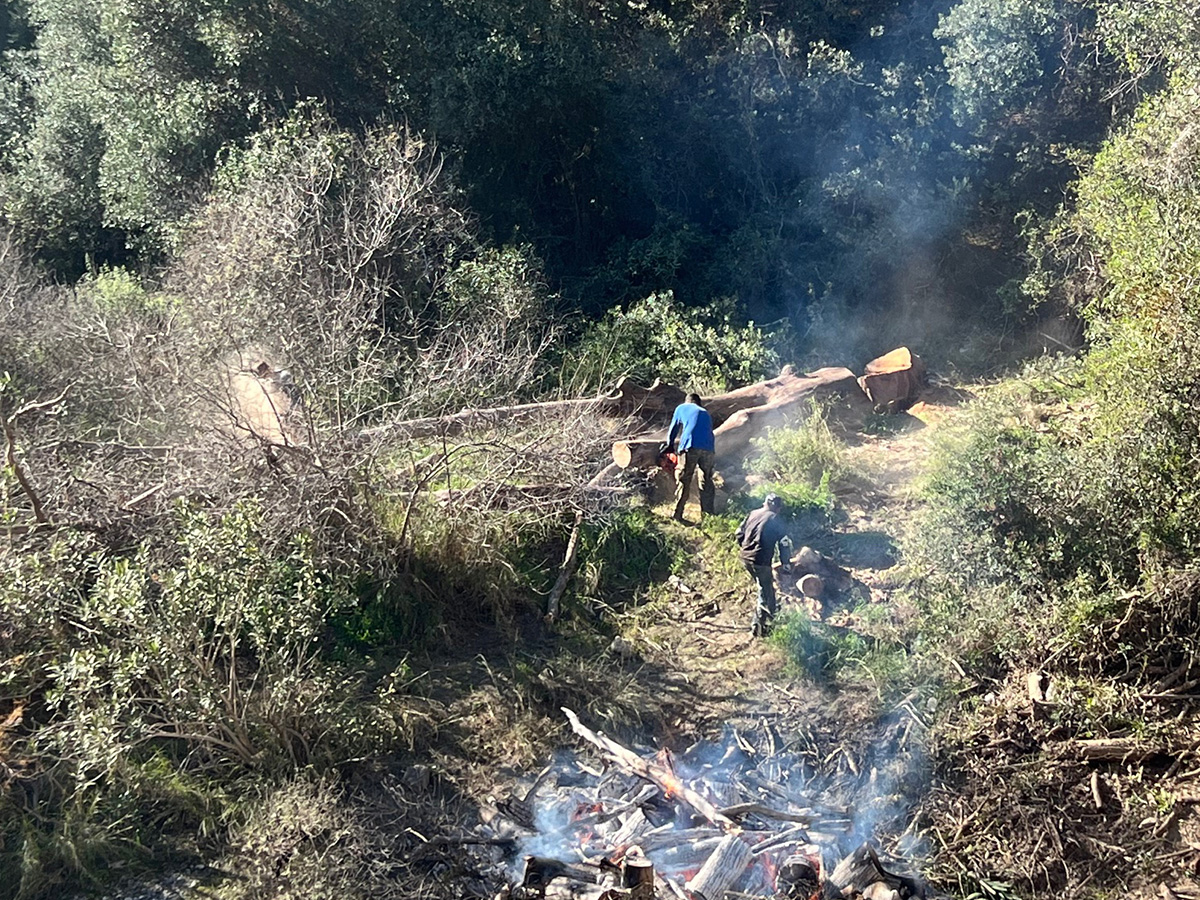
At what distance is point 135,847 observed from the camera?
19.6ft

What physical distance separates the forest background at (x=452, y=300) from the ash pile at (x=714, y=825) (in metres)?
1.13

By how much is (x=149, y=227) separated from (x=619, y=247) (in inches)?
254

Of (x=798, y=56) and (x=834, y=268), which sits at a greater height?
(x=798, y=56)

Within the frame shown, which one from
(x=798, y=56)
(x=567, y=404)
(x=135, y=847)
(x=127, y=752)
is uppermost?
(x=798, y=56)

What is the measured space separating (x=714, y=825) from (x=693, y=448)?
3.58 m

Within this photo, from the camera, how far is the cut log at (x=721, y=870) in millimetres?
5473

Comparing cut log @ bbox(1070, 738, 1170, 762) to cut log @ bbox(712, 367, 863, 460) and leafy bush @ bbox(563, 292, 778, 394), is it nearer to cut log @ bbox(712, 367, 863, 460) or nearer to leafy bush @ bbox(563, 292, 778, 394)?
cut log @ bbox(712, 367, 863, 460)

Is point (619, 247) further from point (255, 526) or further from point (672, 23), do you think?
point (255, 526)

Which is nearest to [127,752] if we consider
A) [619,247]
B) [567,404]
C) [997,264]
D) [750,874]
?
[750,874]

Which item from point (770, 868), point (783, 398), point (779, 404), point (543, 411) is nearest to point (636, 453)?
point (543, 411)

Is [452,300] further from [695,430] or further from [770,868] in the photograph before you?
[770,868]

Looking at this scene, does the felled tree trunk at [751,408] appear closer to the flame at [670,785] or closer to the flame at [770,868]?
the flame at [670,785]

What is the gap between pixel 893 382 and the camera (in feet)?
36.7

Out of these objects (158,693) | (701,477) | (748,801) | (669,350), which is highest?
(669,350)
